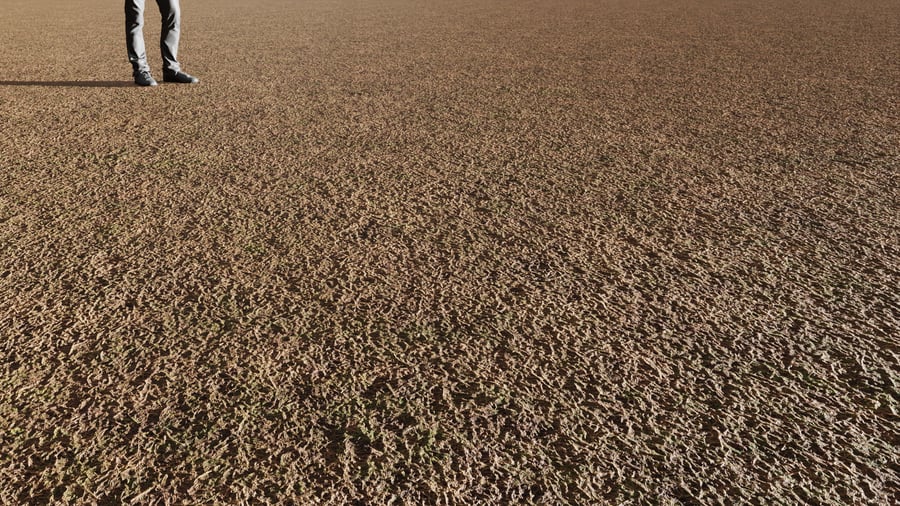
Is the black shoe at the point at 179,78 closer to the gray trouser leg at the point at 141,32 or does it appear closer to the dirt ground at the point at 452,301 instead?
the gray trouser leg at the point at 141,32

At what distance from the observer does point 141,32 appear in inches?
113

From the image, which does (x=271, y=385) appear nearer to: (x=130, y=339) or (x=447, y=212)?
(x=130, y=339)

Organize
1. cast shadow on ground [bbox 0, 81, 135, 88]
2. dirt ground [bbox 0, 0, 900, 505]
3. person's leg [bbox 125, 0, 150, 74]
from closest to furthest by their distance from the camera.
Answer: dirt ground [bbox 0, 0, 900, 505] → person's leg [bbox 125, 0, 150, 74] → cast shadow on ground [bbox 0, 81, 135, 88]

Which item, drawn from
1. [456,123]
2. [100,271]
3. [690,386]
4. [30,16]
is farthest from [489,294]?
[30,16]

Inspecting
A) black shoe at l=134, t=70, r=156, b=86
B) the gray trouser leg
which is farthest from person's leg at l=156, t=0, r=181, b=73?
black shoe at l=134, t=70, r=156, b=86

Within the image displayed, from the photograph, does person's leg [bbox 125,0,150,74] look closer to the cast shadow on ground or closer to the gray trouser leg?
the gray trouser leg

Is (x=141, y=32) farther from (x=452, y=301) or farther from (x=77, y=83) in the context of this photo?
(x=452, y=301)

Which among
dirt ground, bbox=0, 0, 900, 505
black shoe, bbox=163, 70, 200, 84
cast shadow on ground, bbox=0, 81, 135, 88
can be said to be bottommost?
cast shadow on ground, bbox=0, 81, 135, 88

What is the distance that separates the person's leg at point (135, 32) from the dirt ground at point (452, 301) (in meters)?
0.41

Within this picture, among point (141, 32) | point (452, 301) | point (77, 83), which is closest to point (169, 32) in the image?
point (141, 32)

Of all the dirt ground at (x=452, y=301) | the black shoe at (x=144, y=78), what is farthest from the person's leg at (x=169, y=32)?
the dirt ground at (x=452, y=301)

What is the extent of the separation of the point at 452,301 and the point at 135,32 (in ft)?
7.77

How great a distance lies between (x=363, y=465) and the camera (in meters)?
0.79

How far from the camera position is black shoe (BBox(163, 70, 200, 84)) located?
302 cm
